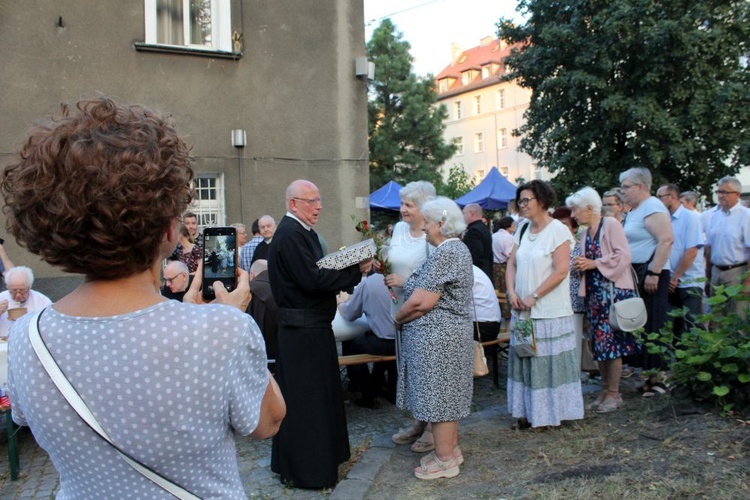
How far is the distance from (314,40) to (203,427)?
11.5 meters

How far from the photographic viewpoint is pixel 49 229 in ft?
4.54

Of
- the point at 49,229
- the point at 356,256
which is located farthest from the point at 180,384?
the point at 356,256

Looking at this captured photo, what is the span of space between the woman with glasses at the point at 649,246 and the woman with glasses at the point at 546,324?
1367 mm

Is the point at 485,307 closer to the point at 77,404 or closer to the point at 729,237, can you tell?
the point at 729,237

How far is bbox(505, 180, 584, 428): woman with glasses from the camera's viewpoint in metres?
5.11

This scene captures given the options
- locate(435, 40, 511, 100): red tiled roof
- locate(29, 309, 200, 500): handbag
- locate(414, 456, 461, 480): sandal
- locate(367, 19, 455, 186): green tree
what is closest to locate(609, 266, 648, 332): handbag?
locate(414, 456, 461, 480): sandal

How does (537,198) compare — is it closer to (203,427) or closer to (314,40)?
(203,427)

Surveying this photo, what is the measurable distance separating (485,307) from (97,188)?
5719 millimetres

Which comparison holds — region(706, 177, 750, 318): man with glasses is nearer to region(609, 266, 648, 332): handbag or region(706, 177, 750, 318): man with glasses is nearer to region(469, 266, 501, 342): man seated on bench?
region(609, 266, 648, 332): handbag

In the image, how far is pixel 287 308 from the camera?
14.7ft

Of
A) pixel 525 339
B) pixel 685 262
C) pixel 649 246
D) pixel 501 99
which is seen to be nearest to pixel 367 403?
pixel 525 339

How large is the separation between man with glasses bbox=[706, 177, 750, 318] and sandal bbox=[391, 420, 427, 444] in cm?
448

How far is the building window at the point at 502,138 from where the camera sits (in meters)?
55.6

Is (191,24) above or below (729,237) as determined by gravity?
above
